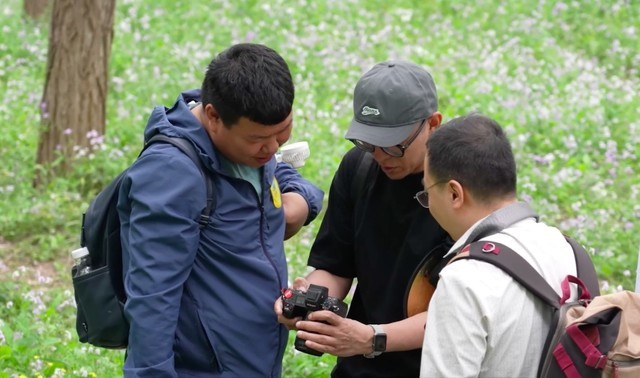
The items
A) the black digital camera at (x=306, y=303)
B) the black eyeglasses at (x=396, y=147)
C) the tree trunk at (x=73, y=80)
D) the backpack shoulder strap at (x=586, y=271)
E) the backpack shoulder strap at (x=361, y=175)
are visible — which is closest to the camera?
the backpack shoulder strap at (x=586, y=271)

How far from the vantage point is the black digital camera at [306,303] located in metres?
2.96

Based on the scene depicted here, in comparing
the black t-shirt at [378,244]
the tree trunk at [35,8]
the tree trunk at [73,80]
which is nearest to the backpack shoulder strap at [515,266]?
the black t-shirt at [378,244]

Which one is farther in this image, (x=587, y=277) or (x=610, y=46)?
(x=610, y=46)

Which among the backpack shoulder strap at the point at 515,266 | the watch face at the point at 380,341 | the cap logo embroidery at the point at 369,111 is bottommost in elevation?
the watch face at the point at 380,341

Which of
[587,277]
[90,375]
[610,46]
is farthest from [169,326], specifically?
[610,46]

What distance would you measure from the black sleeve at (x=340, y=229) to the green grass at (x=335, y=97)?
1383 millimetres

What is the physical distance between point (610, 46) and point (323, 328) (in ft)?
28.2

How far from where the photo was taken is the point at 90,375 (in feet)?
14.5

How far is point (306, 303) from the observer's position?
116 inches

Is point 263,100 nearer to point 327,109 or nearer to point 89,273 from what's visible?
point 89,273

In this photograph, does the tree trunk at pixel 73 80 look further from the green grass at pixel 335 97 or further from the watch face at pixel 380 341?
the watch face at pixel 380 341

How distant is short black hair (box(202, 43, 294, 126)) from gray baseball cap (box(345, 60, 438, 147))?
0.31 m

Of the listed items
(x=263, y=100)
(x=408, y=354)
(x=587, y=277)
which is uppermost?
(x=263, y=100)

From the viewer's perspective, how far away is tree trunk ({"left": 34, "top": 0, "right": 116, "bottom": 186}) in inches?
288
